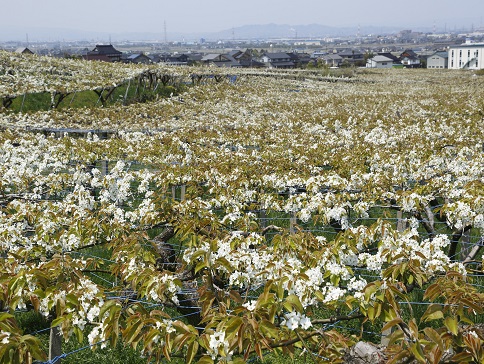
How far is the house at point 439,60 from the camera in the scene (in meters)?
114

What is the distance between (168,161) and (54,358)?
700 centimetres

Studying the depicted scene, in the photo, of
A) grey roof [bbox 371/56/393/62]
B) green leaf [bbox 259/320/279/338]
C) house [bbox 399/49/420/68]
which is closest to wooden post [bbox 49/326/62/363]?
green leaf [bbox 259/320/279/338]

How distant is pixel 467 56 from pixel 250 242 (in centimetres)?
12176

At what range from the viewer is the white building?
337 ft

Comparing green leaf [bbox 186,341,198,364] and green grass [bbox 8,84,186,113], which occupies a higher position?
green grass [bbox 8,84,186,113]

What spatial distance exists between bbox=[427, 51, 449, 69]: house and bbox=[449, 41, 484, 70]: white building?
2.24 meters

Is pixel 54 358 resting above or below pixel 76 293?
below

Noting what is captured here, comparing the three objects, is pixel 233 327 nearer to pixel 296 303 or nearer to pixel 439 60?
pixel 296 303

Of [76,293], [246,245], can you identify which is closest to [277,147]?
[246,245]

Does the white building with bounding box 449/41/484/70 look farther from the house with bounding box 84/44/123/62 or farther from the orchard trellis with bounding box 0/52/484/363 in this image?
the orchard trellis with bounding box 0/52/484/363

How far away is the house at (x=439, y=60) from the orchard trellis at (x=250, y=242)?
364 feet

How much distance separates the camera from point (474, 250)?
6570 mm

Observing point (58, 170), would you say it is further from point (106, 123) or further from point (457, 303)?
point (106, 123)

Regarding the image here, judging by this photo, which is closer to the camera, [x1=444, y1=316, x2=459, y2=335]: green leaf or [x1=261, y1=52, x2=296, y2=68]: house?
[x1=444, y1=316, x2=459, y2=335]: green leaf
